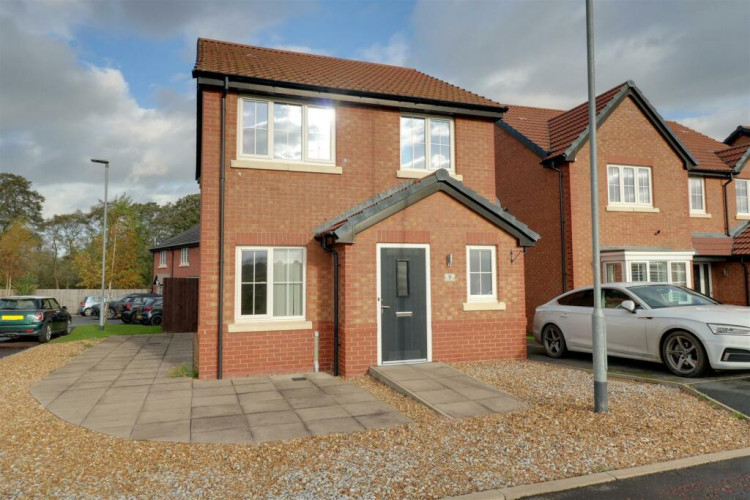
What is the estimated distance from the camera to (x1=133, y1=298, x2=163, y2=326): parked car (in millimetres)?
22516

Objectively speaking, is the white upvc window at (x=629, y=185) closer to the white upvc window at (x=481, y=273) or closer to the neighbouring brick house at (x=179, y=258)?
the white upvc window at (x=481, y=273)

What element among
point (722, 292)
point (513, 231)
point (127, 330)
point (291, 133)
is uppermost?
point (291, 133)

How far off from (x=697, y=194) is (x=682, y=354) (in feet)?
39.2

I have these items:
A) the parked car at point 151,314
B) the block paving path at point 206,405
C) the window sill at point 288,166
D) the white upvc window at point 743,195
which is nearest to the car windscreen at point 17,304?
the block paving path at point 206,405

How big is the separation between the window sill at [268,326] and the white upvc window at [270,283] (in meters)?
0.13

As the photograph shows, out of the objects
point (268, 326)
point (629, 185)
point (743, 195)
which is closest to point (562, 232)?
point (629, 185)

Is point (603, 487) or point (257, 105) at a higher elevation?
point (257, 105)

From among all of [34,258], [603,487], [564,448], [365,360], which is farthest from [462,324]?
[34,258]

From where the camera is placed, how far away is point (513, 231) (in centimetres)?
1022

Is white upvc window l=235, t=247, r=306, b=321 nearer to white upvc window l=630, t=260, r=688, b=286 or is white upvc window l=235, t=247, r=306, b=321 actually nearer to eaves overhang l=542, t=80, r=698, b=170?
eaves overhang l=542, t=80, r=698, b=170

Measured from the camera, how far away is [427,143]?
10.9 meters

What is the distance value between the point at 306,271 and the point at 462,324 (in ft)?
11.0

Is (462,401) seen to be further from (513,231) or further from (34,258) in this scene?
(34,258)

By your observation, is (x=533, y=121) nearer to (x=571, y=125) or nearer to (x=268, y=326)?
(x=571, y=125)
